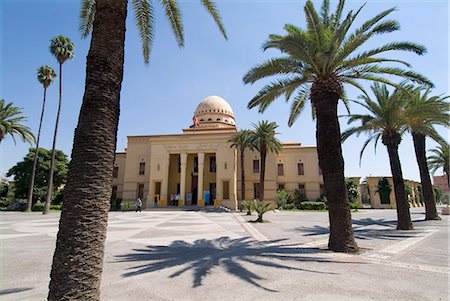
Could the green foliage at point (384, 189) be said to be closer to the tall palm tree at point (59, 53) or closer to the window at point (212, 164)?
the window at point (212, 164)

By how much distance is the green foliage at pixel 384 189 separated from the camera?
41.7 m

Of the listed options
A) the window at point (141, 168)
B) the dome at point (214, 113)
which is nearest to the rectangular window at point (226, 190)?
the dome at point (214, 113)

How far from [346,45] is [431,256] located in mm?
6975

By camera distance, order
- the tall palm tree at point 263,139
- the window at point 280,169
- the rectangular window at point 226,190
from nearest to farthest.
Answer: the tall palm tree at point 263,139, the rectangular window at point 226,190, the window at point 280,169

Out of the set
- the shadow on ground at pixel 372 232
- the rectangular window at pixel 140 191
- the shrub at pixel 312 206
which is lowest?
the shadow on ground at pixel 372 232

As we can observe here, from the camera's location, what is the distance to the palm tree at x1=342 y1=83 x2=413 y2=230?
1426cm

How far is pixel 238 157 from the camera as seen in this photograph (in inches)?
1626

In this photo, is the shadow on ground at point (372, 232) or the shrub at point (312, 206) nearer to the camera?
the shadow on ground at point (372, 232)

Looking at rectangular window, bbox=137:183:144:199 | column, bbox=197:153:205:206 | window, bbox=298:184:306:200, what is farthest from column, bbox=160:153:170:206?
window, bbox=298:184:306:200

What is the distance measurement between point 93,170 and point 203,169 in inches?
1412

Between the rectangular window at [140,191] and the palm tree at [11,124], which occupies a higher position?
the palm tree at [11,124]

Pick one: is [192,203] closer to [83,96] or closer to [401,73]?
[401,73]

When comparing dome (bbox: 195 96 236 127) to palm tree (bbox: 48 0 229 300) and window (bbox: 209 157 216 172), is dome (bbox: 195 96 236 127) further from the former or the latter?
palm tree (bbox: 48 0 229 300)

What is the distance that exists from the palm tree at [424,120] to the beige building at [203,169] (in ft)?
69.4
